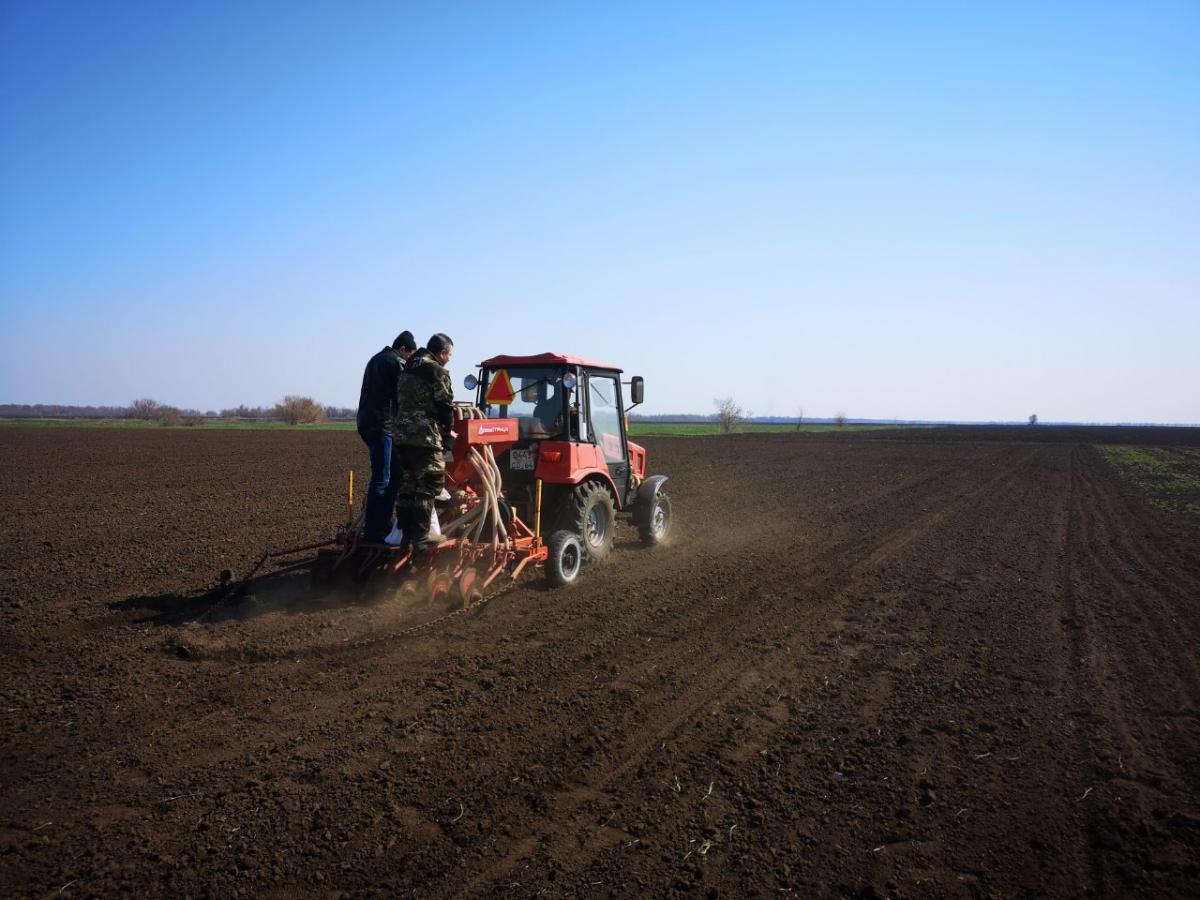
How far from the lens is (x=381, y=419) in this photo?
638cm

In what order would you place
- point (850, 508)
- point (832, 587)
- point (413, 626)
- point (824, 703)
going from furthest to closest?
point (850, 508) < point (832, 587) < point (413, 626) < point (824, 703)

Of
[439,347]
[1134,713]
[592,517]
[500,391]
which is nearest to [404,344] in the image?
[439,347]

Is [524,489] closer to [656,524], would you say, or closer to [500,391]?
[500,391]

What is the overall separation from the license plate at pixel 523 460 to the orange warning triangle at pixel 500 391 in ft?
1.91

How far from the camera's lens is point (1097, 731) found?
4246mm

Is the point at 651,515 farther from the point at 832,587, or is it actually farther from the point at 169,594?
the point at 169,594

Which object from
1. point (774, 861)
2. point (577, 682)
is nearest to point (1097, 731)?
point (774, 861)

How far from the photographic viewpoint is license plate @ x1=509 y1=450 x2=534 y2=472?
7566mm

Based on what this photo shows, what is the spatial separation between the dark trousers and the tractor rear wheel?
5.02 ft

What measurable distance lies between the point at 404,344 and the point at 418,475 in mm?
1185

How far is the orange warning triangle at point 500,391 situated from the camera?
774cm

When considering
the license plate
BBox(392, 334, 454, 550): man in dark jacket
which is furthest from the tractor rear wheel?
BBox(392, 334, 454, 550): man in dark jacket

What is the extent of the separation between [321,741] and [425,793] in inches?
32.0

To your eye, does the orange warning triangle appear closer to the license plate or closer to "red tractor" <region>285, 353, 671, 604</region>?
"red tractor" <region>285, 353, 671, 604</region>
